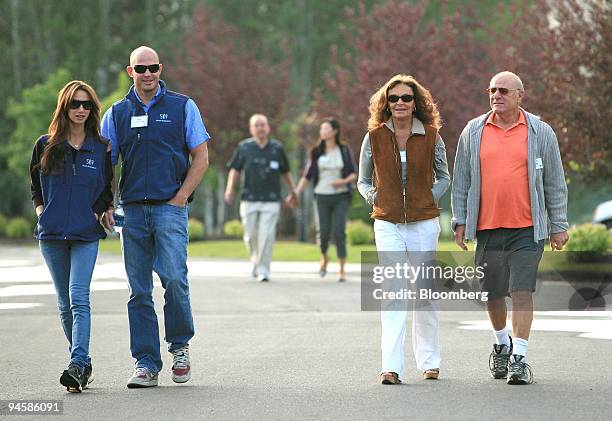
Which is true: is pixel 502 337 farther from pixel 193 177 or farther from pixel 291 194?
pixel 291 194

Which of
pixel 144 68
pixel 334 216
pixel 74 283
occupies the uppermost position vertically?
pixel 144 68

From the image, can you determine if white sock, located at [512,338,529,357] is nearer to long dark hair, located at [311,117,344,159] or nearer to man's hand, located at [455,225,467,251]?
man's hand, located at [455,225,467,251]

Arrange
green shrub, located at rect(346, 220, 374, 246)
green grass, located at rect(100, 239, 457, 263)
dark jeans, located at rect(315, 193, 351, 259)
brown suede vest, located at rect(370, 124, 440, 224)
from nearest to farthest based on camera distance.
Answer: brown suede vest, located at rect(370, 124, 440, 224) < dark jeans, located at rect(315, 193, 351, 259) < green grass, located at rect(100, 239, 457, 263) < green shrub, located at rect(346, 220, 374, 246)

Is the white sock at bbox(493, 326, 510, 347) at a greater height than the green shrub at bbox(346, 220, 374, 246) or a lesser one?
greater

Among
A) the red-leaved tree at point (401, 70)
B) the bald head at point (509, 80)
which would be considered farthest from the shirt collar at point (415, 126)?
the red-leaved tree at point (401, 70)

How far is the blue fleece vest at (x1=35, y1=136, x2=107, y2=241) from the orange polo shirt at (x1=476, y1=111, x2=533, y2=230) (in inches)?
96.7

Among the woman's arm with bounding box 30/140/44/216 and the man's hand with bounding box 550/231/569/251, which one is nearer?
the woman's arm with bounding box 30/140/44/216

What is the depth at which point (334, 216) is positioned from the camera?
19453 mm

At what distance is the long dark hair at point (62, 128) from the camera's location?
9227 millimetres

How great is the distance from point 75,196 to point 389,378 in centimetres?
227

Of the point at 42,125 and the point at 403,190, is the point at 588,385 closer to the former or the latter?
the point at 403,190

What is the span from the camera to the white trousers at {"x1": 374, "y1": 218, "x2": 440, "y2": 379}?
9.37 m

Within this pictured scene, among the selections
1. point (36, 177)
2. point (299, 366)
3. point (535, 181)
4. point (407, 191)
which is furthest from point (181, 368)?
point (535, 181)

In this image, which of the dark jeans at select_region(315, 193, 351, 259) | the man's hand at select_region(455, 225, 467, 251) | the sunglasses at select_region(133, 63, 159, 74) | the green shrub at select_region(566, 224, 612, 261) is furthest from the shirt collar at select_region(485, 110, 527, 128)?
the dark jeans at select_region(315, 193, 351, 259)
